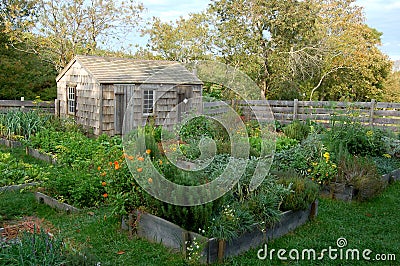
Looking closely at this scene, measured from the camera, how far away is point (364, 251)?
416cm

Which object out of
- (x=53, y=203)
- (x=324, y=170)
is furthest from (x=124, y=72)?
(x=324, y=170)

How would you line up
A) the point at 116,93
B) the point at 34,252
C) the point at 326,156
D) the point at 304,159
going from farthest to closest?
1. the point at 116,93
2. the point at 304,159
3. the point at 326,156
4. the point at 34,252

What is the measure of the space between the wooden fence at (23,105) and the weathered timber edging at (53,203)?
701cm

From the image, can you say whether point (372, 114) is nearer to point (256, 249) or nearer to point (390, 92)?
point (256, 249)

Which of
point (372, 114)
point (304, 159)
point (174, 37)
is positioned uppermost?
point (174, 37)

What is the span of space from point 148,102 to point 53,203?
22.8 feet

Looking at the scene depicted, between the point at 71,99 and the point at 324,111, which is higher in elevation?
the point at 71,99

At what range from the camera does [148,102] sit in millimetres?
11836

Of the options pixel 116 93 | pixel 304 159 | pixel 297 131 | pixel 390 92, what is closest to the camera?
pixel 304 159

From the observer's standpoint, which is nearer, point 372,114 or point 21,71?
point 372,114

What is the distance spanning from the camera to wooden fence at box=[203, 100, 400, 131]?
10.6 meters

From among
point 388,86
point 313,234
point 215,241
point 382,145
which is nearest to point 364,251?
point 313,234

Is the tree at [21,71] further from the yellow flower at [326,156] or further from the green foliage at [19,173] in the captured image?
the yellow flower at [326,156]

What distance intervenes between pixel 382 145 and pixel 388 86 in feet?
68.3
